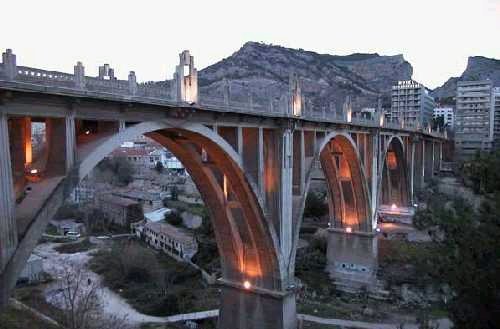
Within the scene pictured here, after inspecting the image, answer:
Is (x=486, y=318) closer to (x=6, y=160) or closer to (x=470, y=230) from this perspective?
(x=470, y=230)

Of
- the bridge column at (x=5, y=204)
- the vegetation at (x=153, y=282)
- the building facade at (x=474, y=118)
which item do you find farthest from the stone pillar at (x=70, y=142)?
the building facade at (x=474, y=118)

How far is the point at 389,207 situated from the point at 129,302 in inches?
1110

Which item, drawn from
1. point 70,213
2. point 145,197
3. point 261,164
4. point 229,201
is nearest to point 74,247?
point 145,197

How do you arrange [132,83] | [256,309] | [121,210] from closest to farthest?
[132,83] → [256,309] → [121,210]

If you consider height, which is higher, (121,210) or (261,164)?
(261,164)

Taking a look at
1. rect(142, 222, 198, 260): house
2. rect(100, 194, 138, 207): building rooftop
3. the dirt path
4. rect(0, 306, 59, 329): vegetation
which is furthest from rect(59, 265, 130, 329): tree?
rect(100, 194, 138, 207): building rooftop

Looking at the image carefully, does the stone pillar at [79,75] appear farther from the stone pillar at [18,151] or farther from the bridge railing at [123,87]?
the stone pillar at [18,151]

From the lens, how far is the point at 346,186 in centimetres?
3192

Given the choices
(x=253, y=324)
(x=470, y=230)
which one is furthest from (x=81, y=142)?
(x=253, y=324)

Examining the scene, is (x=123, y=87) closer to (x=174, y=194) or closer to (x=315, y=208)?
(x=315, y=208)

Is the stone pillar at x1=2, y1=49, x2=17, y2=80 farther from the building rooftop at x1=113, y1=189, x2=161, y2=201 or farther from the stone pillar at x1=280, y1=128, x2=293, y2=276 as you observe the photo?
the building rooftop at x1=113, y1=189, x2=161, y2=201

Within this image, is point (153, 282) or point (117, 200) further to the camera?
point (117, 200)

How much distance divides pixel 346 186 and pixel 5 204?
25889 millimetres

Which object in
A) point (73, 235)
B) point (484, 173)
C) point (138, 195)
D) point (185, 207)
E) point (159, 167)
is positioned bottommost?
point (73, 235)
